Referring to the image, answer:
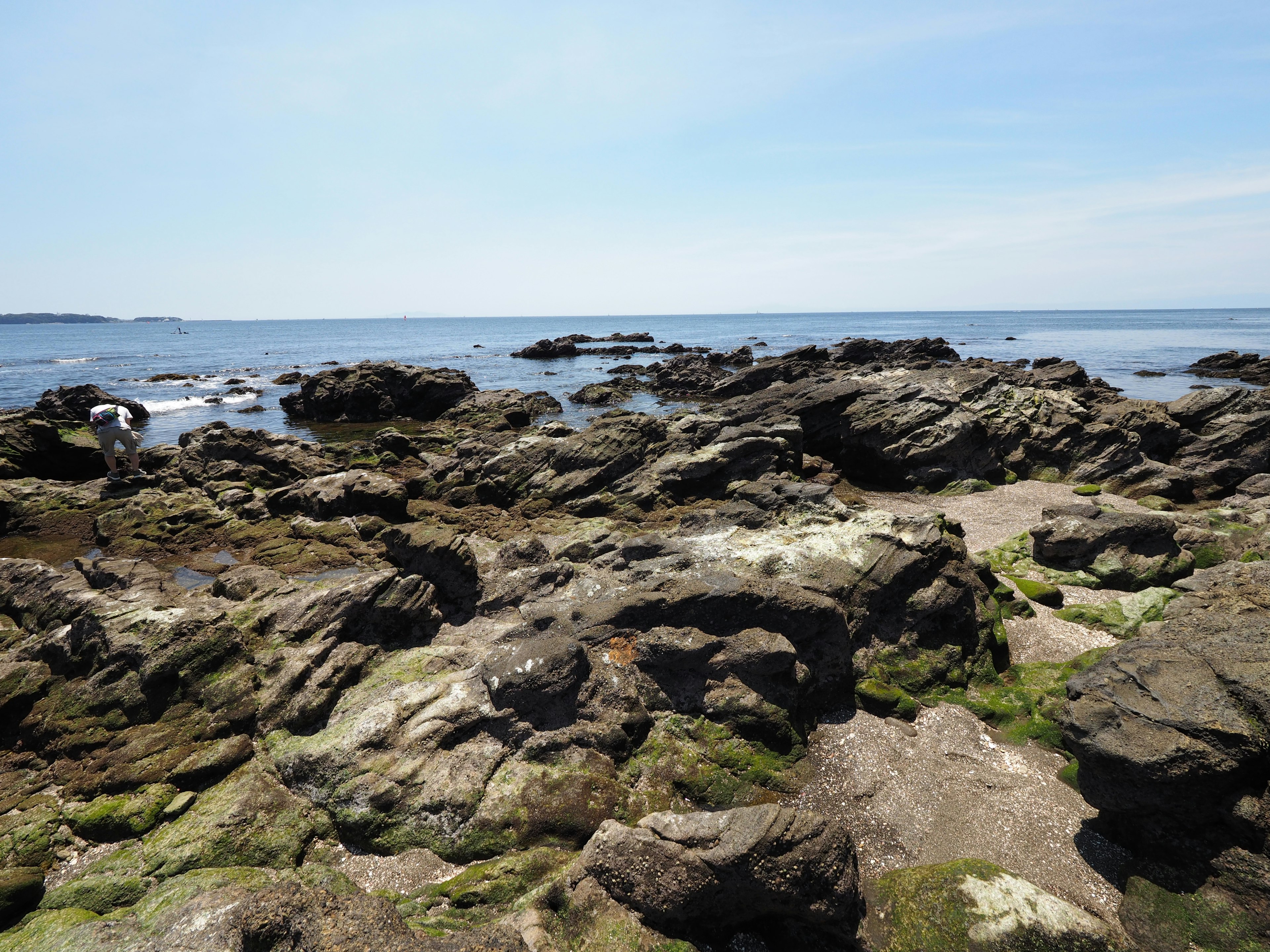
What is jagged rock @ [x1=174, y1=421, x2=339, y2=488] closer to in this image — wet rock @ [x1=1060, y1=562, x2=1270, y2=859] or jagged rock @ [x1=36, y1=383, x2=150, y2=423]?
jagged rock @ [x1=36, y1=383, x2=150, y2=423]

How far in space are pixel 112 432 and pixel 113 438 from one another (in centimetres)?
34

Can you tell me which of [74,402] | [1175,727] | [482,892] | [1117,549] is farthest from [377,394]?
[1175,727]

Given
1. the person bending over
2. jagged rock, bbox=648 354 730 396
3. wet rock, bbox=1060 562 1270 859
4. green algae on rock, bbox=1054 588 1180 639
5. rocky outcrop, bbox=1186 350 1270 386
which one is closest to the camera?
wet rock, bbox=1060 562 1270 859

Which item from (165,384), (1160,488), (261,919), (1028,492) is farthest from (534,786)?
(165,384)

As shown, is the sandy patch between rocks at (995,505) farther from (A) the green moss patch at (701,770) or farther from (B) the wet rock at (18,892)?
(B) the wet rock at (18,892)

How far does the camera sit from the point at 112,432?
26.8 m

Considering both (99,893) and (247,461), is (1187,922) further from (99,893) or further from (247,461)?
(247,461)

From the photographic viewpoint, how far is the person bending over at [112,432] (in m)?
26.7

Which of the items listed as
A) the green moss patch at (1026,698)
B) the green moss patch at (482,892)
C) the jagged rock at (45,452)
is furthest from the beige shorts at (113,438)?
the green moss patch at (1026,698)

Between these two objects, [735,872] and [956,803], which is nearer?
[735,872]

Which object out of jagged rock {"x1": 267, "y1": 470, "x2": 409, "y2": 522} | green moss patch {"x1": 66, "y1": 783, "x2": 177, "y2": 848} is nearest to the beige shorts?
jagged rock {"x1": 267, "y1": 470, "x2": 409, "y2": 522}

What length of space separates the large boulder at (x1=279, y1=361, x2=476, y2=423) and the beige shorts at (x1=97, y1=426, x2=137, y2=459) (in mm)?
28944

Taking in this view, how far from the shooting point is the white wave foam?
198 feet

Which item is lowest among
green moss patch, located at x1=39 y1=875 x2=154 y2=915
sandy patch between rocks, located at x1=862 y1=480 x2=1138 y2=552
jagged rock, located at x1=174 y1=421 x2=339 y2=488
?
green moss patch, located at x1=39 y1=875 x2=154 y2=915
